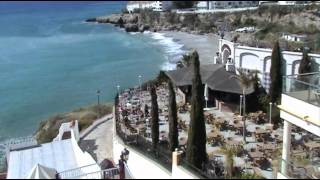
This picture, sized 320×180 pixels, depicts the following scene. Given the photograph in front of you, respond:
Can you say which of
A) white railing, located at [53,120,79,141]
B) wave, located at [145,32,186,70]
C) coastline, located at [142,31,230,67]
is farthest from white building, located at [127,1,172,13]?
white railing, located at [53,120,79,141]

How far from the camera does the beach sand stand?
60.9 meters

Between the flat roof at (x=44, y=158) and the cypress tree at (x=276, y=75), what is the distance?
13856 millimetres

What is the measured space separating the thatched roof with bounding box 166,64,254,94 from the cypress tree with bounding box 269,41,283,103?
4.18 ft

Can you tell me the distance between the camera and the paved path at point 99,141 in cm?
2117

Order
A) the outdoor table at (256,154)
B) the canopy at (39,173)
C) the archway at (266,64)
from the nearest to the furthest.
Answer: the canopy at (39,173) → the outdoor table at (256,154) → the archway at (266,64)

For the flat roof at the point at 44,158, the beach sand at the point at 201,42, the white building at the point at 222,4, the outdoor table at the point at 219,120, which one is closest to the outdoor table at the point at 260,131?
the outdoor table at the point at 219,120

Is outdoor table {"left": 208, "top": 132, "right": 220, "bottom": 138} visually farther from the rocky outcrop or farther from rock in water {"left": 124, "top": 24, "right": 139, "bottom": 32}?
rock in water {"left": 124, "top": 24, "right": 139, "bottom": 32}

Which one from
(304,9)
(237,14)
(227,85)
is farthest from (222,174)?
(237,14)

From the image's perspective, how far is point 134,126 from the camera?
24625 millimetres

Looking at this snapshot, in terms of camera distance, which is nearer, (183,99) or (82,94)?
(183,99)

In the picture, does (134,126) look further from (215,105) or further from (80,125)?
(215,105)

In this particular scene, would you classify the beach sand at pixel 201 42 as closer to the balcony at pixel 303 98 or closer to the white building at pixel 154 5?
the white building at pixel 154 5

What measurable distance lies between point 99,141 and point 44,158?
6.67m

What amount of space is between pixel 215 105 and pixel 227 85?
186 centimetres
